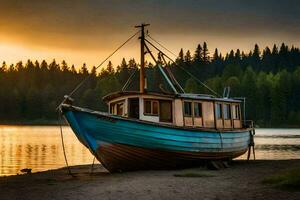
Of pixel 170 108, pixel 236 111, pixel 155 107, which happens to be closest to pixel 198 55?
pixel 236 111

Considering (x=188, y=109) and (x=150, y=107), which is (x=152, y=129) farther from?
(x=188, y=109)

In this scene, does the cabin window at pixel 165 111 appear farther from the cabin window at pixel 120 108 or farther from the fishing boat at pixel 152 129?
the cabin window at pixel 120 108

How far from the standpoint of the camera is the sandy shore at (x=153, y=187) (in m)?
18.5

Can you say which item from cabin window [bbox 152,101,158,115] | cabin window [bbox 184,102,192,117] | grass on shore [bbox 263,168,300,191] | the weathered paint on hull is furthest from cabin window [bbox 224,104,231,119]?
grass on shore [bbox 263,168,300,191]

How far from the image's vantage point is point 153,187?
20.5 m

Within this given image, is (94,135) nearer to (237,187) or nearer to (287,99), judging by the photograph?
(237,187)

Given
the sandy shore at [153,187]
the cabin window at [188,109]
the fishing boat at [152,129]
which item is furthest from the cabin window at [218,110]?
the sandy shore at [153,187]

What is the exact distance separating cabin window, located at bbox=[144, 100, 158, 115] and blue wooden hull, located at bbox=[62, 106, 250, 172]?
1257 mm

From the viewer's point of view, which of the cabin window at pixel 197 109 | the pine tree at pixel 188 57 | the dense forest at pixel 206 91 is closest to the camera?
the cabin window at pixel 197 109

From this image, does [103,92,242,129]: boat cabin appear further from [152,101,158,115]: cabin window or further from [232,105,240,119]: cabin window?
[232,105,240,119]: cabin window

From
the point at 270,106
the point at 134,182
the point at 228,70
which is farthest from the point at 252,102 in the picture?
the point at 134,182

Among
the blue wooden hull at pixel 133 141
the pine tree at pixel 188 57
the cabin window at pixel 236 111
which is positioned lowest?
the blue wooden hull at pixel 133 141

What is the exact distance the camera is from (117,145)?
2586cm

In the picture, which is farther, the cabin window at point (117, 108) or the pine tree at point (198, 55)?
the pine tree at point (198, 55)
